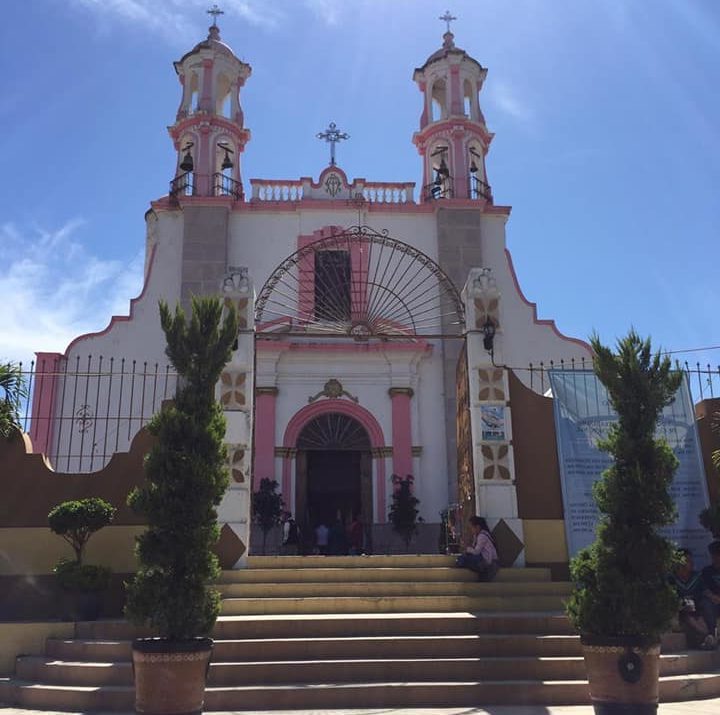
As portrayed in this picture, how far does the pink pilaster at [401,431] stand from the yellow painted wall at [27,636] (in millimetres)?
9251

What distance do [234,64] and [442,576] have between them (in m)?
15.5

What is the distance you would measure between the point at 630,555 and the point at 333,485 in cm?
1134

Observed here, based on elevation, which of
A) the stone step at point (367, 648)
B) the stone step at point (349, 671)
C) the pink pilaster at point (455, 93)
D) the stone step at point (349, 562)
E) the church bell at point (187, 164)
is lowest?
the stone step at point (349, 671)

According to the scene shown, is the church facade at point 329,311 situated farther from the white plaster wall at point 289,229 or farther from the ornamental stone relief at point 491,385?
Answer: the ornamental stone relief at point 491,385

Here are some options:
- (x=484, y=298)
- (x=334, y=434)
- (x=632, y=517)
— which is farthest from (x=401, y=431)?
(x=632, y=517)

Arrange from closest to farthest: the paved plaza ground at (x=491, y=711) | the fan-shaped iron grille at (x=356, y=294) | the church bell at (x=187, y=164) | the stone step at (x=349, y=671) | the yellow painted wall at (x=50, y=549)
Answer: the paved plaza ground at (x=491, y=711) < the stone step at (x=349, y=671) < the yellow painted wall at (x=50, y=549) < the fan-shaped iron grille at (x=356, y=294) < the church bell at (x=187, y=164)

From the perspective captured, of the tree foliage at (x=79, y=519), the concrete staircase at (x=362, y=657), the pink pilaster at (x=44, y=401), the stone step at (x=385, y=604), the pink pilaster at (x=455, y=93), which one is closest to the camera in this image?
the concrete staircase at (x=362, y=657)

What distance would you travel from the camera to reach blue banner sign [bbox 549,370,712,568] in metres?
9.62

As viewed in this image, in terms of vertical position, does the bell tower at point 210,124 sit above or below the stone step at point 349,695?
above

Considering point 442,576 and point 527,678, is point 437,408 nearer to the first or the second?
point 442,576

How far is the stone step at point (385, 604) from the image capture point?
7.76m

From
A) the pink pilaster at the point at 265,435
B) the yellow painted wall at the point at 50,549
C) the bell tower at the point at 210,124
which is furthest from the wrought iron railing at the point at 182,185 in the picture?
the yellow painted wall at the point at 50,549

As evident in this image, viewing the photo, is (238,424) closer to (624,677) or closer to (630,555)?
(630,555)

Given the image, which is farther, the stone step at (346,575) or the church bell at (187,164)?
the church bell at (187,164)
